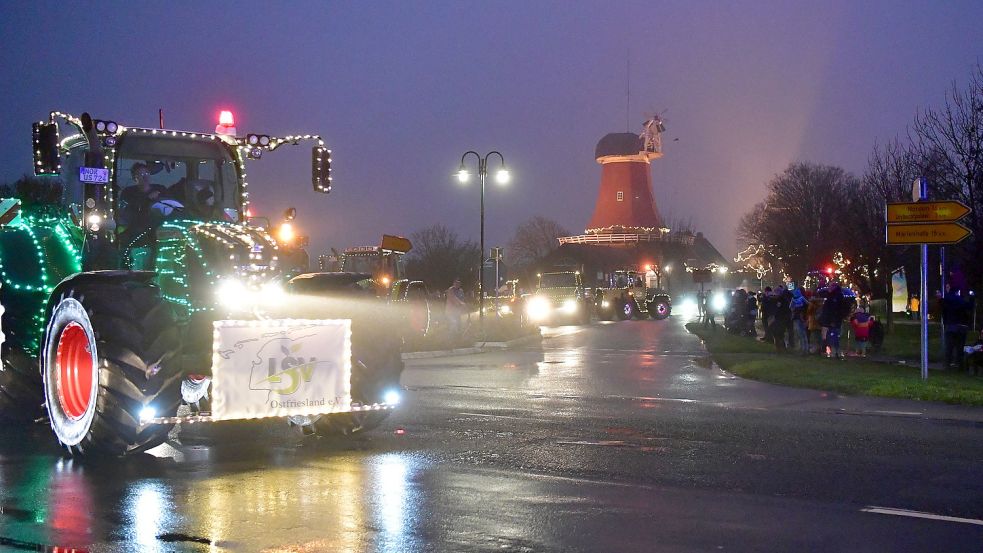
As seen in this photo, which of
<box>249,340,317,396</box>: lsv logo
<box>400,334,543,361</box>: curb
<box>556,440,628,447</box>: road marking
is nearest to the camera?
<box>249,340,317,396</box>: lsv logo

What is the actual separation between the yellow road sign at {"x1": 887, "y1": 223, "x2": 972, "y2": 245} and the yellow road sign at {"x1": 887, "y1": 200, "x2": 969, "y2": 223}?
109 millimetres

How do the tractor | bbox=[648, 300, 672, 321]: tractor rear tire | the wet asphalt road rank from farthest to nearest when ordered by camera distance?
1. bbox=[648, 300, 672, 321]: tractor rear tire
2. the tractor
3. the wet asphalt road

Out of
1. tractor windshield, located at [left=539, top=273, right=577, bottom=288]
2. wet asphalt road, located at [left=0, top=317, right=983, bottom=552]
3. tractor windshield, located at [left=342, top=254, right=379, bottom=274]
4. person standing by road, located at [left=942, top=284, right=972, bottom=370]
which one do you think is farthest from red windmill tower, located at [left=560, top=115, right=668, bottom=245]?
wet asphalt road, located at [left=0, top=317, right=983, bottom=552]

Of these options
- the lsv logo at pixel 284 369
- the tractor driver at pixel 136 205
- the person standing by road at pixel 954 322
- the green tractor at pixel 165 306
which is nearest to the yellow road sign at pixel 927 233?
the person standing by road at pixel 954 322

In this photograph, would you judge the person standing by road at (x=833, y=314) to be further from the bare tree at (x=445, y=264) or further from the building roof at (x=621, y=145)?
the building roof at (x=621, y=145)

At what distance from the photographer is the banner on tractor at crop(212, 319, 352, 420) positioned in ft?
30.5

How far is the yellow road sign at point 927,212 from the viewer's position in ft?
61.8

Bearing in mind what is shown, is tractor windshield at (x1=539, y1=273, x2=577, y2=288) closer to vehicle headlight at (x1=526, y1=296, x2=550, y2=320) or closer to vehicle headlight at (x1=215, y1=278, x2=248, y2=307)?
vehicle headlight at (x1=526, y1=296, x2=550, y2=320)

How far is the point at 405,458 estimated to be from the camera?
1001 cm

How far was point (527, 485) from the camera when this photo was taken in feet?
28.6

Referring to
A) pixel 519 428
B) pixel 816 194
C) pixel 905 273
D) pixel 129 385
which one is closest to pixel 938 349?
pixel 905 273

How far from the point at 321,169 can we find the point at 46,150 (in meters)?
2.96

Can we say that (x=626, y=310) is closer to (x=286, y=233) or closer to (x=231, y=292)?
(x=286, y=233)

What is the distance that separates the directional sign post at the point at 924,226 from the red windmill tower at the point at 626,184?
80.6 m
